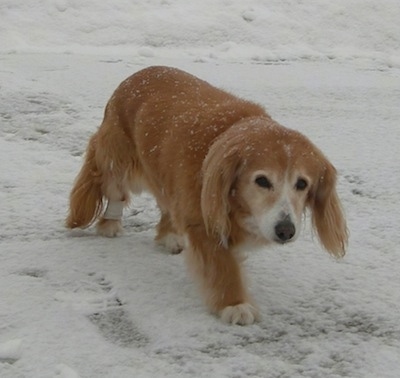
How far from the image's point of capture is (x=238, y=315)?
3.38 meters

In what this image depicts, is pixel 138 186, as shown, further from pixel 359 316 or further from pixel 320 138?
pixel 320 138

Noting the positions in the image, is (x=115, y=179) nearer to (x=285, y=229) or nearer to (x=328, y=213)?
(x=328, y=213)

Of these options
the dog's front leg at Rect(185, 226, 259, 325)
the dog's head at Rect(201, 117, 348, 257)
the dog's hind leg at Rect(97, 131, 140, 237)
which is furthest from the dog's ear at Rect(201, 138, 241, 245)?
the dog's hind leg at Rect(97, 131, 140, 237)

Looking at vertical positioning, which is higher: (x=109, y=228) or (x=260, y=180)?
(x=260, y=180)

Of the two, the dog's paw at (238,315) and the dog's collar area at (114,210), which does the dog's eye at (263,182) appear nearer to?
the dog's paw at (238,315)

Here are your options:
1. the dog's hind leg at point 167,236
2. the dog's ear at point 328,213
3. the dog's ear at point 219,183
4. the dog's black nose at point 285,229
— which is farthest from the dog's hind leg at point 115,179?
the dog's black nose at point 285,229

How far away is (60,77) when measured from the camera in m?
7.71

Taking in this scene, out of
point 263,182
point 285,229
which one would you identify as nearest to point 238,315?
point 285,229

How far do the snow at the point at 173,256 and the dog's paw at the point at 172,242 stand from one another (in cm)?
5

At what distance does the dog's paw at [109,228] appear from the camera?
14.3ft

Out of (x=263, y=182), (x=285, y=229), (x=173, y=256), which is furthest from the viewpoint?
(x=173, y=256)

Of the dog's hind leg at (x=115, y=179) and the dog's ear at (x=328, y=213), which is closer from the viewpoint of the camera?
the dog's ear at (x=328, y=213)

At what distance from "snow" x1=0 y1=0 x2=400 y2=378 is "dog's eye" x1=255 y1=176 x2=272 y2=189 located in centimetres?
57

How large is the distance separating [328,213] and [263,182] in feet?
1.31
